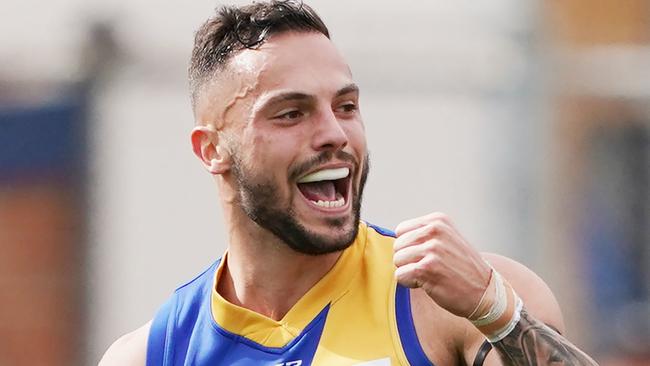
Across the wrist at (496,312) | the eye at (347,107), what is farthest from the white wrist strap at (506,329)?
the eye at (347,107)

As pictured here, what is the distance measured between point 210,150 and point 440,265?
1.10 m

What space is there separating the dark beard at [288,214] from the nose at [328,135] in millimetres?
26

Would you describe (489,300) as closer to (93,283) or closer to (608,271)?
(93,283)

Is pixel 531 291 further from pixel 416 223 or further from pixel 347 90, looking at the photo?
pixel 347 90

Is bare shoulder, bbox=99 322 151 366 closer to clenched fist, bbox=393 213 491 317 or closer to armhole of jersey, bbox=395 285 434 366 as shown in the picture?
armhole of jersey, bbox=395 285 434 366

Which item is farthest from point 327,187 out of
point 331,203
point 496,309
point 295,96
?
point 496,309

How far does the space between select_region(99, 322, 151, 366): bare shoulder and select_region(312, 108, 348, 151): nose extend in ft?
2.82

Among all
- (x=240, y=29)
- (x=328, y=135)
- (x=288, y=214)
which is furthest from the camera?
(x=240, y=29)

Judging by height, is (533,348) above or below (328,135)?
below

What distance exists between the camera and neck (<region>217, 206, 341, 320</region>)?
4.77 meters

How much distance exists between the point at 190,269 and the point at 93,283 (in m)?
0.55

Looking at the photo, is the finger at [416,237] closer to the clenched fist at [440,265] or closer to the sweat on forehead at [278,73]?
the clenched fist at [440,265]

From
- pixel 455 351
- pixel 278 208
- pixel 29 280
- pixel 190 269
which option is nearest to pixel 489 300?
pixel 455 351

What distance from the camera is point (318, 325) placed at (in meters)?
4.65
